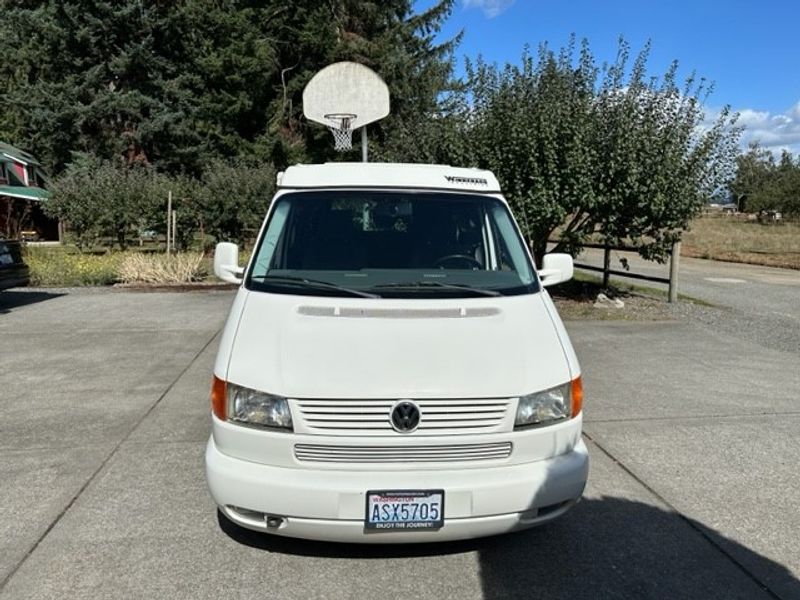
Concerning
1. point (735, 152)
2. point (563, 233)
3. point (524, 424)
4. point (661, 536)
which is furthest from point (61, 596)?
point (735, 152)

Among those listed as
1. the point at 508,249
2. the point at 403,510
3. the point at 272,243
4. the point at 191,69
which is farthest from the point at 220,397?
the point at 191,69

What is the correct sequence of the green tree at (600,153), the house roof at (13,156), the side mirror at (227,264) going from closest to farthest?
the side mirror at (227,264)
the green tree at (600,153)
the house roof at (13,156)

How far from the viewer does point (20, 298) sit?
40.4 ft

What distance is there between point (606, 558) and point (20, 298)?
40.0ft

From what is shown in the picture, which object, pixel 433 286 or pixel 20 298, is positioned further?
pixel 20 298

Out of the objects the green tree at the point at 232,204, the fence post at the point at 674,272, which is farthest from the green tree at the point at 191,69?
the fence post at the point at 674,272

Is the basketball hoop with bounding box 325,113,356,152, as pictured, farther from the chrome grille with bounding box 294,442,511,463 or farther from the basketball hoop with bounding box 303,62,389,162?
the chrome grille with bounding box 294,442,511,463

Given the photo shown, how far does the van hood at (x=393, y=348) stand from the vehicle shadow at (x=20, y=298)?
9.38 m

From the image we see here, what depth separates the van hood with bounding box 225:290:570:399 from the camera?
2.93 meters

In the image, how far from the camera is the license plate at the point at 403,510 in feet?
9.36

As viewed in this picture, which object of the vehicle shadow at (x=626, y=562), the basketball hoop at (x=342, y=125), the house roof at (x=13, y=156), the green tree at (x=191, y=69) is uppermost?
the green tree at (x=191, y=69)

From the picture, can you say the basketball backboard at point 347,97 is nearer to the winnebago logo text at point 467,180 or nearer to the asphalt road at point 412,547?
the asphalt road at point 412,547

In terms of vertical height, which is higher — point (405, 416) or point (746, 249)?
point (746, 249)

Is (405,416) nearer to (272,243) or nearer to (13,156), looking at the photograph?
(272,243)
